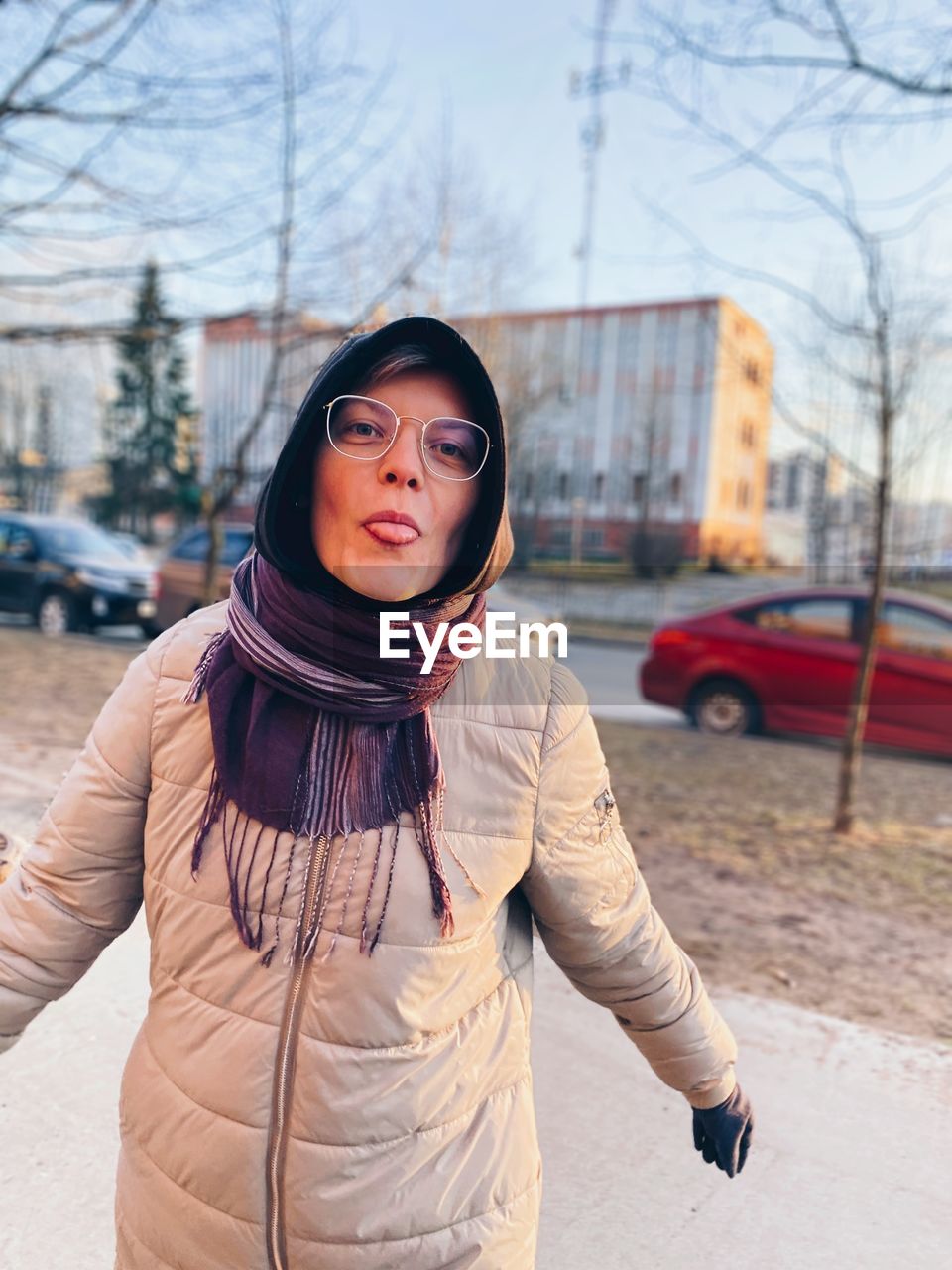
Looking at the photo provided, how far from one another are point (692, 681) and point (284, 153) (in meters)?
5.57

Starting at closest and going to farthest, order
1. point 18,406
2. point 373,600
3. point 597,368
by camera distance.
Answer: point 373,600 < point 597,368 < point 18,406

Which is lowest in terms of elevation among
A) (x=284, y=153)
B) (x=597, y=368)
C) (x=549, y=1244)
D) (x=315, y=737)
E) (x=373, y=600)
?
(x=549, y=1244)

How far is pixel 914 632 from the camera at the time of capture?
880cm

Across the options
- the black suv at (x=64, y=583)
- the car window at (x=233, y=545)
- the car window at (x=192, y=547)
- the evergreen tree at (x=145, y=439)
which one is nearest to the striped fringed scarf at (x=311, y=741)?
the car window at (x=192, y=547)

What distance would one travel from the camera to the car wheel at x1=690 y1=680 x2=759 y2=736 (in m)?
9.24

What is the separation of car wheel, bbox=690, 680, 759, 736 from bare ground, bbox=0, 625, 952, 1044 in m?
0.23

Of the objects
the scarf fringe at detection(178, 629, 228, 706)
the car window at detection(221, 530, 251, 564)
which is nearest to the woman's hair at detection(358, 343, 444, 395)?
the scarf fringe at detection(178, 629, 228, 706)

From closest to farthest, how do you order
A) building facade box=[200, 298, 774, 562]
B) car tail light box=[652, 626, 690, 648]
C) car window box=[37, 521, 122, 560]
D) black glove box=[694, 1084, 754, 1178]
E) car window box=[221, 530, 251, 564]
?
black glove box=[694, 1084, 754, 1178]
car tail light box=[652, 626, 690, 648]
car window box=[221, 530, 251, 564]
car window box=[37, 521, 122, 560]
building facade box=[200, 298, 774, 562]

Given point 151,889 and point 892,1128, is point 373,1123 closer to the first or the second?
point 151,889

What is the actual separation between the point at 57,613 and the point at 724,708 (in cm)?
935

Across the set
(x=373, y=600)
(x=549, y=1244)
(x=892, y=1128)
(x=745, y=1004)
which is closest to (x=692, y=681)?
(x=745, y=1004)

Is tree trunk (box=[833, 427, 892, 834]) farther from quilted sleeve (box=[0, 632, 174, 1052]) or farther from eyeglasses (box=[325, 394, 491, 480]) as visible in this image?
quilted sleeve (box=[0, 632, 174, 1052])

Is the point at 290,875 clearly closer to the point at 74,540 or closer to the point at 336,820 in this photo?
the point at 336,820

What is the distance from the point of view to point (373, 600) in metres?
1.36
